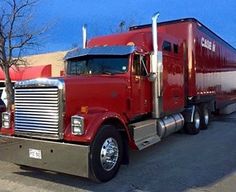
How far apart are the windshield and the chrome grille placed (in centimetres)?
179

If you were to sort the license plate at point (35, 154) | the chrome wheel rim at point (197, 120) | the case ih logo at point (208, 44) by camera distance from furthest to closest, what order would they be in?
1. the case ih logo at point (208, 44)
2. the chrome wheel rim at point (197, 120)
3. the license plate at point (35, 154)

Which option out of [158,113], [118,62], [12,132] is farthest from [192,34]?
[12,132]

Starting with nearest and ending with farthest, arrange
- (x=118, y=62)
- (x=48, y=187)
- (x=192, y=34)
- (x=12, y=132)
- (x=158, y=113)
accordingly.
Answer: (x=48, y=187) < (x=12, y=132) < (x=118, y=62) < (x=158, y=113) < (x=192, y=34)

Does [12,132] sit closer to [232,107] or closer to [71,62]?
[71,62]

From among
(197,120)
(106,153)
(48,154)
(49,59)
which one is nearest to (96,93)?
(106,153)

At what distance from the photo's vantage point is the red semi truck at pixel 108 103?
21.9 feet

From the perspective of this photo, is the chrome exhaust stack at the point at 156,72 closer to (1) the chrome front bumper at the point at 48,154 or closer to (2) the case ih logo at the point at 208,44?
(1) the chrome front bumper at the point at 48,154

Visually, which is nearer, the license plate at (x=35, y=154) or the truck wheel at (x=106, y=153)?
the truck wheel at (x=106, y=153)

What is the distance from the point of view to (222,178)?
7.18 m

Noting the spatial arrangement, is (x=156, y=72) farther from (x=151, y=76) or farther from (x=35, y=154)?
(x=35, y=154)

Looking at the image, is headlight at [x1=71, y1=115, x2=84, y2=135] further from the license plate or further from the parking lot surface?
the parking lot surface

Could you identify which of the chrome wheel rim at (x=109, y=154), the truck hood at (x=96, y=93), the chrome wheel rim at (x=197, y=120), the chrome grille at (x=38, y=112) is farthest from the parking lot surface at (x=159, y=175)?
the chrome wheel rim at (x=197, y=120)

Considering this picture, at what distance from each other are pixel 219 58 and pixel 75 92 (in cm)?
1043

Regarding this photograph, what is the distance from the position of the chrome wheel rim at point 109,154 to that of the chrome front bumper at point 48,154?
579mm
